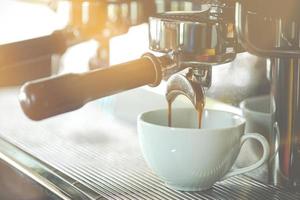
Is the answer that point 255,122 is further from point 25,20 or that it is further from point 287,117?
point 25,20

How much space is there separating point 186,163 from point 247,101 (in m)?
0.16

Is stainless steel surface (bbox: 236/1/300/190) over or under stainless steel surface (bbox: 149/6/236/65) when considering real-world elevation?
under

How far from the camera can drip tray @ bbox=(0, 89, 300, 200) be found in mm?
601

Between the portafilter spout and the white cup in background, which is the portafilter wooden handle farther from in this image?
the white cup in background

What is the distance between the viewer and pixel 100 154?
733 millimetres

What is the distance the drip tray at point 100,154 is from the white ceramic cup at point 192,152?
2 centimetres

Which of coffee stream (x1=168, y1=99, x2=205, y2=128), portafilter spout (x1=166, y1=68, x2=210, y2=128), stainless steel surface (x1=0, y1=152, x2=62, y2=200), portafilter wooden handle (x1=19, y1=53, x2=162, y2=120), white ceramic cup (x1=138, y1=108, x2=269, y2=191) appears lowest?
stainless steel surface (x1=0, y1=152, x2=62, y2=200)

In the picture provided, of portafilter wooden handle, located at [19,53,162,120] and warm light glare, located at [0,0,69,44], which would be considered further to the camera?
warm light glare, located at [0,0,69,44]

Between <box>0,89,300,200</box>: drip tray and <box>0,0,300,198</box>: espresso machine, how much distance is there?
57mm

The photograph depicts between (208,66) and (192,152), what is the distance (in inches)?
3.4

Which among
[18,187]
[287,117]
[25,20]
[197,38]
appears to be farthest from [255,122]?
[25,20]

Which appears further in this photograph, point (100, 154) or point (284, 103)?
point (100, 154)

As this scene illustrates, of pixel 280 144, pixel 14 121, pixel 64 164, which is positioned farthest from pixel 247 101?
pixel 14 121

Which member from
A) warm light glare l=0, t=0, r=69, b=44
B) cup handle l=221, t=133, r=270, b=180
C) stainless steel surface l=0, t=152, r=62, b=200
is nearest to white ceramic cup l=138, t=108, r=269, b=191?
Answer: cup handle l=221, t=133, r=270, b=180
